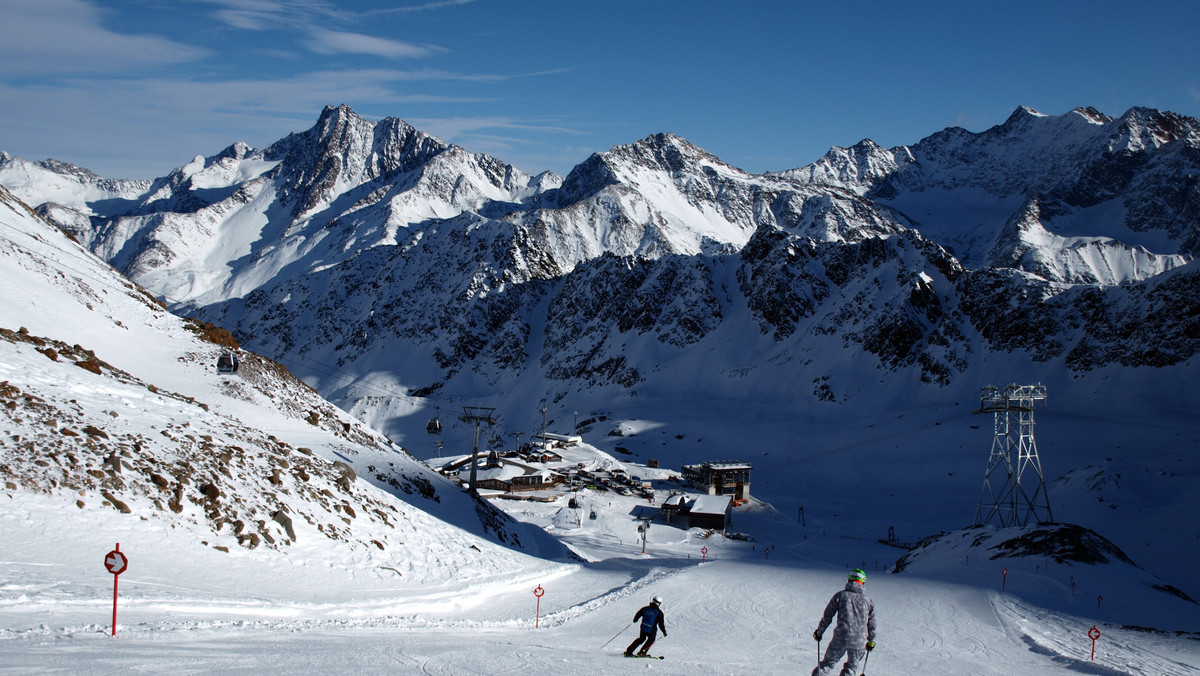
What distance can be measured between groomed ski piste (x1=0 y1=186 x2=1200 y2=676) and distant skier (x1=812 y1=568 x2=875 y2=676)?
10.8 feet

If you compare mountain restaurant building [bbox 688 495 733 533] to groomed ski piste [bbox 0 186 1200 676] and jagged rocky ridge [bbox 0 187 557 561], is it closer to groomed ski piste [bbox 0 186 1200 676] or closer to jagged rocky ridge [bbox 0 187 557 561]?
groomed ski piste [bbox 0 186 1200 676]

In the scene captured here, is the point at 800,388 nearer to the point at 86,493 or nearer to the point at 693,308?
the point at 693,308

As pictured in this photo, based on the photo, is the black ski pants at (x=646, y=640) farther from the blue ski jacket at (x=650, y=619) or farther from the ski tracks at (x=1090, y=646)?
the ski tracks at (x=1090, y=646)

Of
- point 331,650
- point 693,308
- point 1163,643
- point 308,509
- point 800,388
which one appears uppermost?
point 693,308

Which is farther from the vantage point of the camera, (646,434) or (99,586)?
(646,434)

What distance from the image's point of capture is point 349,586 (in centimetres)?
1895

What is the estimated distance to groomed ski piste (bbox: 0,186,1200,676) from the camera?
12742 mm

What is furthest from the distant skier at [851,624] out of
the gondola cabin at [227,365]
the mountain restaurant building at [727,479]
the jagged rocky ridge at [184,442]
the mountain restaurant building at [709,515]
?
the mountain restaurant building at [727,479]

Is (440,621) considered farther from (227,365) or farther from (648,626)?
(227,365)

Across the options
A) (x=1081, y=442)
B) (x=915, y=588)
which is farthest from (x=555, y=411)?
(x=915, y=588)

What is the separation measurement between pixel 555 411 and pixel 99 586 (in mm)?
120654

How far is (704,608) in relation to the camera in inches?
878

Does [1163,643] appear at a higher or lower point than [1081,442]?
lower

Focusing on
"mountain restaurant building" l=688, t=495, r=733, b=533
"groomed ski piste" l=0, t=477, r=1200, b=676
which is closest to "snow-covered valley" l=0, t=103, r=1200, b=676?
"groomed ski piste" l=0, t=477, r=1200, b=676
